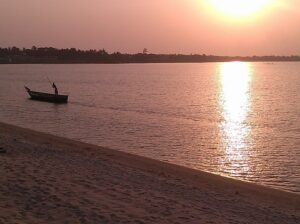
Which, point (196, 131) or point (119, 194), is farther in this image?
point (196, 131)

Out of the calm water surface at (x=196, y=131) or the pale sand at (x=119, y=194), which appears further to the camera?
the calm water surface at (x=196, y=131)

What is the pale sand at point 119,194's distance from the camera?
9.51 meters

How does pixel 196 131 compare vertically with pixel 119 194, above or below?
below

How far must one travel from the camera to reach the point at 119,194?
1145cm

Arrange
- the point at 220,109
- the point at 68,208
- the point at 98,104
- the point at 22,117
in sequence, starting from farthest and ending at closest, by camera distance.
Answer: the point at 98,104 → the point at 220,109 → the point at 22,117 → the point at 68,208

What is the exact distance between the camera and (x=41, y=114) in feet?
136

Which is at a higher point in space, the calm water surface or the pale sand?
the pale sand

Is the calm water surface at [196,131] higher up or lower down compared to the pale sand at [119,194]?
lower down

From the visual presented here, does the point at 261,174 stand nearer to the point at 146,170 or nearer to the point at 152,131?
the point at 146,170

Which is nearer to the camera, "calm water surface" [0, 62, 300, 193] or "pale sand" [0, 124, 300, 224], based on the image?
"pale sand" [0, 124, 300, 224]

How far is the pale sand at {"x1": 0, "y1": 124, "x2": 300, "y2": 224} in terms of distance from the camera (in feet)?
31.2

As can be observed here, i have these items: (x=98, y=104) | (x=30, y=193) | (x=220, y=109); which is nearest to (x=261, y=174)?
(x=30, y=193)

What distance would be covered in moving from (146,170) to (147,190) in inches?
167

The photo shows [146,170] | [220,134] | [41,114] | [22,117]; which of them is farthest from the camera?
[41,114]
